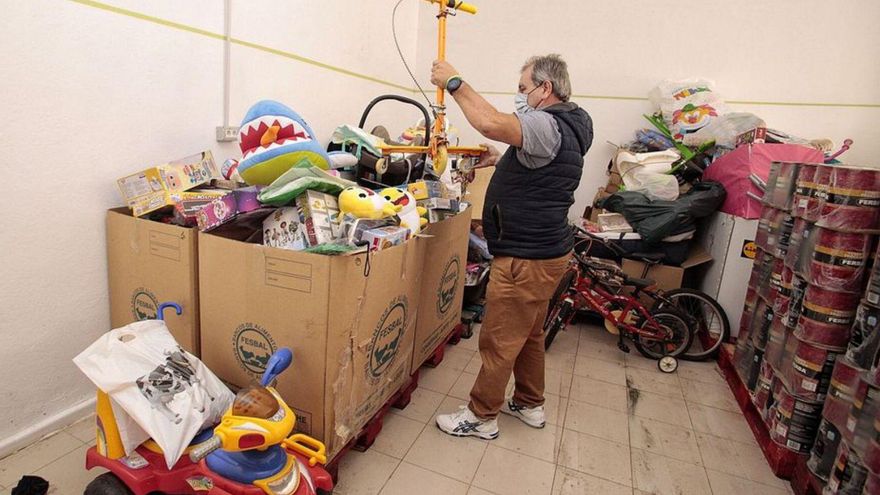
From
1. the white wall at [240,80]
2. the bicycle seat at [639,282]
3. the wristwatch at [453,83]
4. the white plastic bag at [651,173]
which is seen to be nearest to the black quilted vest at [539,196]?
the wristwatch at [453,83]

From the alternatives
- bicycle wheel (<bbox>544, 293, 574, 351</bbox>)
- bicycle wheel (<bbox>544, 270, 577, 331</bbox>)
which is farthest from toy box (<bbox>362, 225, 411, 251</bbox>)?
bicycle wheel (<bbox>544, 293, 574, 351</bbox>)

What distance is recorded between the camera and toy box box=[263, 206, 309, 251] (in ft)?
5.02

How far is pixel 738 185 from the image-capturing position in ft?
9.63

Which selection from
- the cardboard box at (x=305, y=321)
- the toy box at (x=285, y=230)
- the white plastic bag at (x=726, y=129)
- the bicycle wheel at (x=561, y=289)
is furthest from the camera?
the white plastic bag at (x=726, y=129)

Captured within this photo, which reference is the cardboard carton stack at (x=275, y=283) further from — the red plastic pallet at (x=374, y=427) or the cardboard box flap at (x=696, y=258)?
the cardboard box flap at (x=696, y=258)

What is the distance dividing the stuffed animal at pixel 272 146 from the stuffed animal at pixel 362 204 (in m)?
0.20

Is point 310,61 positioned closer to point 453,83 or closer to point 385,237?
point 453,83

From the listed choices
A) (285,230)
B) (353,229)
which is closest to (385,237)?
(353,229)

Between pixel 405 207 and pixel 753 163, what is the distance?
2.33 meters

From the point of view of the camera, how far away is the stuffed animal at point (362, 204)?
5.05 ft

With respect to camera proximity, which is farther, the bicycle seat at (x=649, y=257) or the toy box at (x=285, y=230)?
the bicycle seat at (x=649, y=257)

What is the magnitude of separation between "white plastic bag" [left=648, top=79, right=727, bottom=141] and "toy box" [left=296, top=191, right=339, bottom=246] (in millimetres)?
2909

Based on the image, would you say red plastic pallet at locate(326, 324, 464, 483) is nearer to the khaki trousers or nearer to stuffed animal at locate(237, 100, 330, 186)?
the khaki trousers

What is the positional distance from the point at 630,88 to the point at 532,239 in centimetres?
262
